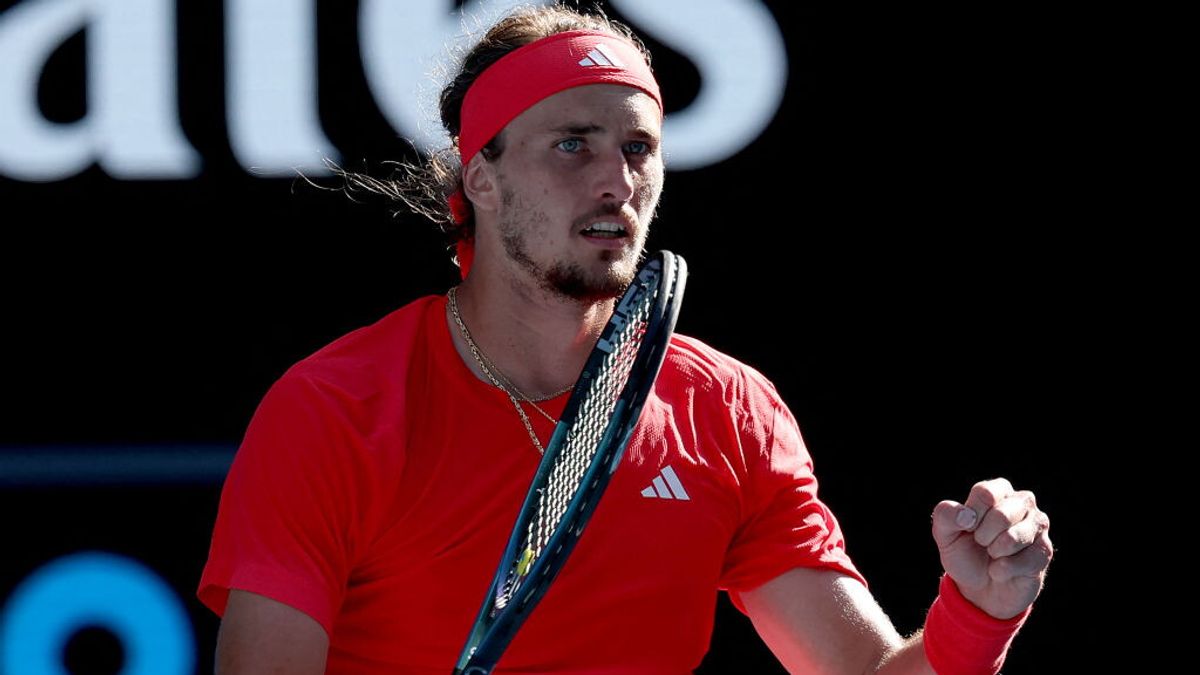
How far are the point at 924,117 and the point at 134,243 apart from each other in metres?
1.51

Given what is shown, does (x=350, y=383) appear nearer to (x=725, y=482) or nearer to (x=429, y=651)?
(x=429, y=651)

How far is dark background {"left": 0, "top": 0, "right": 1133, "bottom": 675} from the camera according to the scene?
3.76 m

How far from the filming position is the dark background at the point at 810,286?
376cm

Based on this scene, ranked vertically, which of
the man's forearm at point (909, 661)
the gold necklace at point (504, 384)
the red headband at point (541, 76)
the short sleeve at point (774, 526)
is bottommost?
the man's forearm at point (909, 661)

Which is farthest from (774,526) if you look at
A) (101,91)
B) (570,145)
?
(101,91)

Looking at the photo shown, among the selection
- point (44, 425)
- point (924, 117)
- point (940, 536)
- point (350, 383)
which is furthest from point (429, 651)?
point (924, 117)

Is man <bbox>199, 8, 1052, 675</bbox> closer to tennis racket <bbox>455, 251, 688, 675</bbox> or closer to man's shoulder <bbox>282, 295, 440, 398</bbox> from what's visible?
man's shoulder <bbox>282, 295, 440, 398</bbox>

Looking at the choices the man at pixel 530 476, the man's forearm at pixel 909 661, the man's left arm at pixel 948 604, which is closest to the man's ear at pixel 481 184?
the man at pixel 530 476

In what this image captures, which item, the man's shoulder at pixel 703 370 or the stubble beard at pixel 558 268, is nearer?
the stubble beard at pixel 558 268

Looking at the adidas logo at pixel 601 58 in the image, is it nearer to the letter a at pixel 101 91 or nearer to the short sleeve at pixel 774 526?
the short sleeve at pixel 774 526

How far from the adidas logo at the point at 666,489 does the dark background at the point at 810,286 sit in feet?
3.28

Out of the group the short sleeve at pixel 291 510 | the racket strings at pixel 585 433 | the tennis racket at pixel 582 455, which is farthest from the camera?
the short sleeve at pixel 291 510

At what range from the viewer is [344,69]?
12.3 feet

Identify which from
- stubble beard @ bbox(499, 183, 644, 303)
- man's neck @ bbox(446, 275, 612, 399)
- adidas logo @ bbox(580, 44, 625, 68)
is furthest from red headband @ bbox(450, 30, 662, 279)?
man's neck @ bbox(446, 275, 612, 399)
